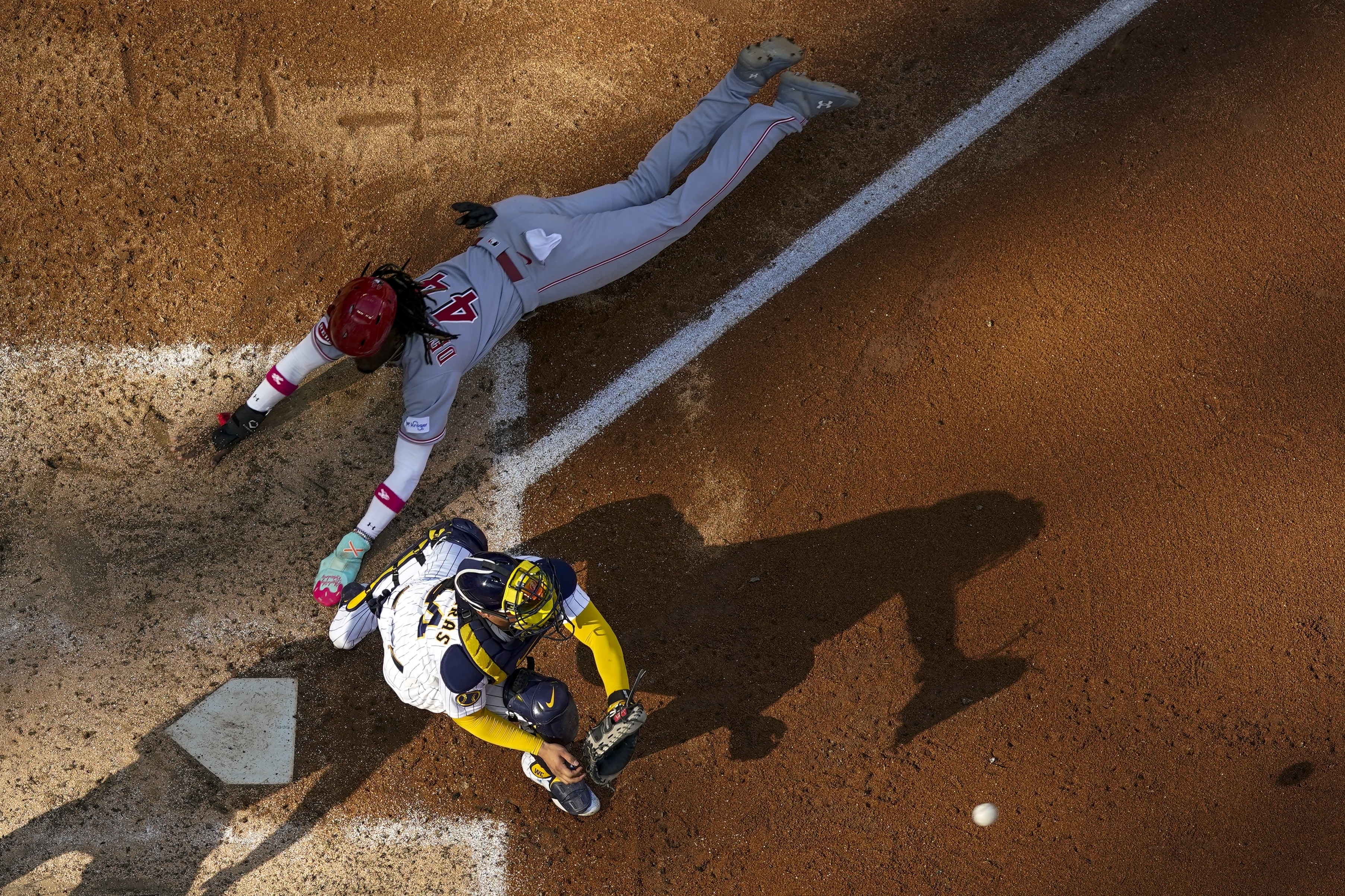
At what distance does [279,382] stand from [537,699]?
2.23 metres

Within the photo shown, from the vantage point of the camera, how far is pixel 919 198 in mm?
5445

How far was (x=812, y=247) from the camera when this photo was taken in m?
5.41

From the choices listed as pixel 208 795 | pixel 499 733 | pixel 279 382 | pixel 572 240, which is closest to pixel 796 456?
pixel 572 240

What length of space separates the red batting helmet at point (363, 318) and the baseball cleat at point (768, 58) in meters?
2.29

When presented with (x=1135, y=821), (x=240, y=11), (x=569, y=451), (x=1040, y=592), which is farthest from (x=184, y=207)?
(x=1135, y=821)

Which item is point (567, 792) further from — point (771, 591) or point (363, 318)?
point (363, 318)

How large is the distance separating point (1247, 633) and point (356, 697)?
4.93m

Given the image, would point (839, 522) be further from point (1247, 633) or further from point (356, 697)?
point (356, 697)

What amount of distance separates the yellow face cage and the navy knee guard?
0.41m

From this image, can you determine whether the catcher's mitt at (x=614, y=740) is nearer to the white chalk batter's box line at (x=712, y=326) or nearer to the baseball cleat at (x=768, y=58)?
the white chalk batter's box line at (x=712, y=326)

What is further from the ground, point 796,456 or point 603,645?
point 796,456

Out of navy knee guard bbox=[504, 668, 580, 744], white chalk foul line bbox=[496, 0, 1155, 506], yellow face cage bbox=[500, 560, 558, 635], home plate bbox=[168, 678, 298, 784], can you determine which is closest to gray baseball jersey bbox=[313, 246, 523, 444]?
white chalk foul line bbox=[496, 0, 1155, 506]

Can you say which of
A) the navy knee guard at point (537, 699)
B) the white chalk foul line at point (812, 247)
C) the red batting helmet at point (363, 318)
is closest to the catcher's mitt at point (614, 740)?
the navy knee guard at point (537, 699)

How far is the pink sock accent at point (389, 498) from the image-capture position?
4.76m
